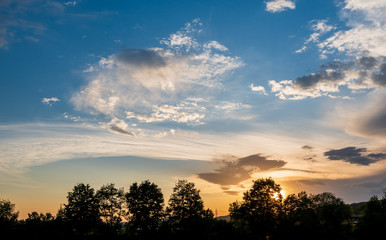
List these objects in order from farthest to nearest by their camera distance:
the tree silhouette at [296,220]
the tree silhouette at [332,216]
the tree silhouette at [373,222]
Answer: the tree silhouette at [332,216]
the tree silhouette at [296,220]
the tree silhouette at [373,222]

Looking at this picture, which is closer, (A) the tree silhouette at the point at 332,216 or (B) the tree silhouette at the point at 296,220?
(B) the tree silhouette at the point at 296,220

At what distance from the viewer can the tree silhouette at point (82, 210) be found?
105625 mm

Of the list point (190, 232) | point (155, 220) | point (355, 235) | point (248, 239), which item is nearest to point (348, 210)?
point (355, 235)

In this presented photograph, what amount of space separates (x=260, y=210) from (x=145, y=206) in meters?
49.8

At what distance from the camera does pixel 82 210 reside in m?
108

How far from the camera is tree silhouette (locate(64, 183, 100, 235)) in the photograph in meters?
106

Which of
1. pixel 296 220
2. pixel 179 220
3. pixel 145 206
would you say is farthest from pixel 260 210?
pixel 145 206

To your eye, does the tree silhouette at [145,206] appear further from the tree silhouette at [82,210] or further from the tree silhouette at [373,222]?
the tree silhouette at [373,222]

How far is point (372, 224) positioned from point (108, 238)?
106696 mm

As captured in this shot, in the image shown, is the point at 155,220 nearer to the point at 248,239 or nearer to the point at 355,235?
the point at 248,239

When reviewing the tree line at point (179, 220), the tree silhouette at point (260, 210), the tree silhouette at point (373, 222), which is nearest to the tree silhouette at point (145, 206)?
the tree line at point (179, 220)

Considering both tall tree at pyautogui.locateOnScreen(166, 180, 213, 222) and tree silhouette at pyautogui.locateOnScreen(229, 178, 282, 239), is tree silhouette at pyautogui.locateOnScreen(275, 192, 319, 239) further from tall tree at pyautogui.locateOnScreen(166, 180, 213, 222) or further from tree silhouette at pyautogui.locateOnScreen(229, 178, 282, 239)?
tall tree at pyautogui.locateOnScreen(166, 180, 213, 222)

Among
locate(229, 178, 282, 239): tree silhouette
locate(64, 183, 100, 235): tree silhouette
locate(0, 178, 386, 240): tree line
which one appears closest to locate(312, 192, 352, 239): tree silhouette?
locate(0, 178, 386, 240): tree line

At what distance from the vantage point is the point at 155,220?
107312 mm
